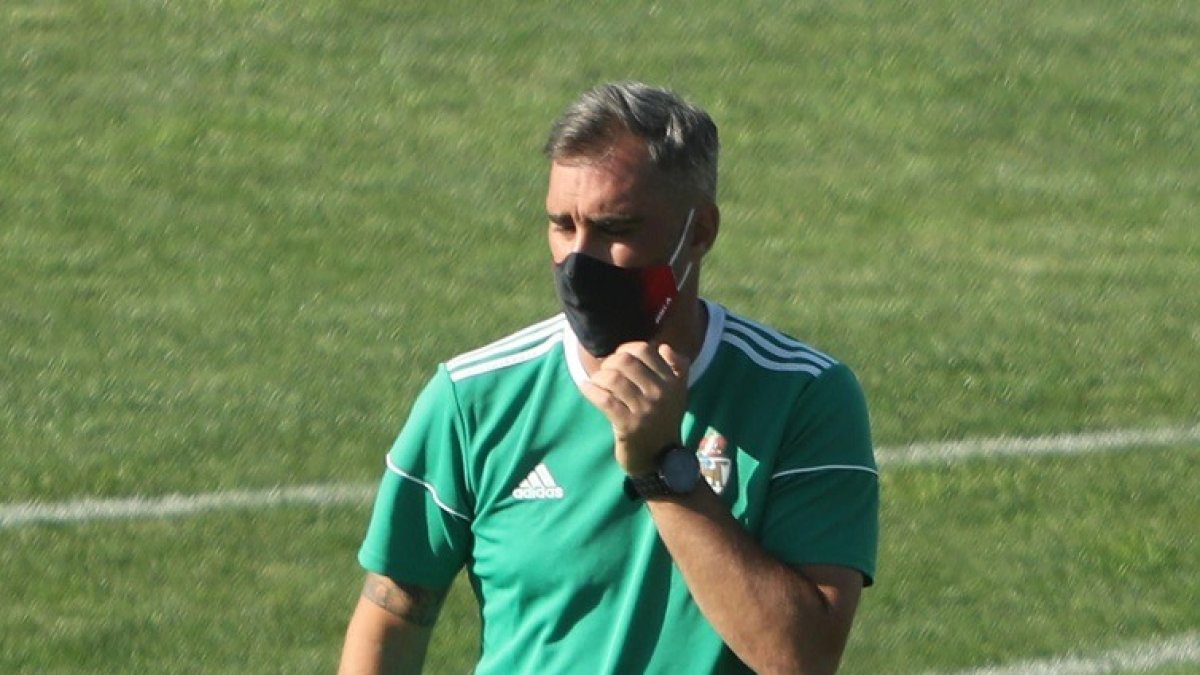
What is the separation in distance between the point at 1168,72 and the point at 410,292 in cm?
473

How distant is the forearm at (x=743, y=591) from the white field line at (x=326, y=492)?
4933 mm

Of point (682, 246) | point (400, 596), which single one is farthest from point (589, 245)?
point (400, 596)

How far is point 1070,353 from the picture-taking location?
1033 cm

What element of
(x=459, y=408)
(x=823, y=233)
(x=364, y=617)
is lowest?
(x=823, y=233)

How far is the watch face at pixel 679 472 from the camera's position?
3.95 m

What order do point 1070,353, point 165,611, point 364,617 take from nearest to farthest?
point 364,617
point 165,611
point 1070,353

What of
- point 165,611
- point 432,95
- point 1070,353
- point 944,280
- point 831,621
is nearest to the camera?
point 831,621

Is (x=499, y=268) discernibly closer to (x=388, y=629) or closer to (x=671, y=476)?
(x=388, y=629)

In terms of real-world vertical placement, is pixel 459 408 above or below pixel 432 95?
above

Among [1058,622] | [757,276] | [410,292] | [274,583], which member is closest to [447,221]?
[410,292]

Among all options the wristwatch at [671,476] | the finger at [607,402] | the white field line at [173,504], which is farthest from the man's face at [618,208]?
the white field line at [173,504]

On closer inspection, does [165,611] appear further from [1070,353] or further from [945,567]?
[1070,353]

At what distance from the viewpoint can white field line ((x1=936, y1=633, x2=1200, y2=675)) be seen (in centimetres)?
764

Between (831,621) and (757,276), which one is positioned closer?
(831,621)
